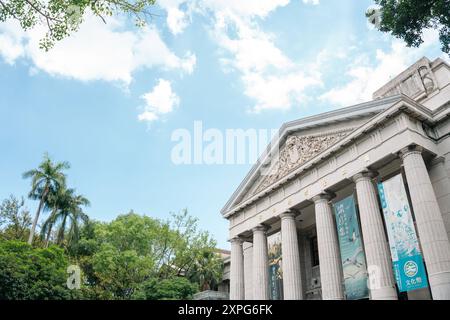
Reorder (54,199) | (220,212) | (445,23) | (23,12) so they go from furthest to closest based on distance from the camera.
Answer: (54,199) < (220,212) < (445,23) < (23,12)

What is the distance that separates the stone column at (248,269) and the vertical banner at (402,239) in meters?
12.1

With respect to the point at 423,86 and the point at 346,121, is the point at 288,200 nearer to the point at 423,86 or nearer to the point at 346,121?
the point at 346,121

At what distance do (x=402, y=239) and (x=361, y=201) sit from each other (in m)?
2.77

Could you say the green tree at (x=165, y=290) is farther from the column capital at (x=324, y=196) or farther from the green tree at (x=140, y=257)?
the column capital at (x=324, y=196)

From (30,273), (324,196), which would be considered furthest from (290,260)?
(30,273)

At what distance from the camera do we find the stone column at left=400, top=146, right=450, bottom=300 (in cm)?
1305

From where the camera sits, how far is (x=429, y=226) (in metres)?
13.9

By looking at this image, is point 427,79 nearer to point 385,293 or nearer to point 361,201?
point 361,201

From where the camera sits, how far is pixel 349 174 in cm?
1797

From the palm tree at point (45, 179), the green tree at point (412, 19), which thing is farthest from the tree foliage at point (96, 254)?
the green tree at point (412, 19)

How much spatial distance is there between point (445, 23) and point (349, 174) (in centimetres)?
821

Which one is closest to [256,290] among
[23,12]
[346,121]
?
[346,121]
